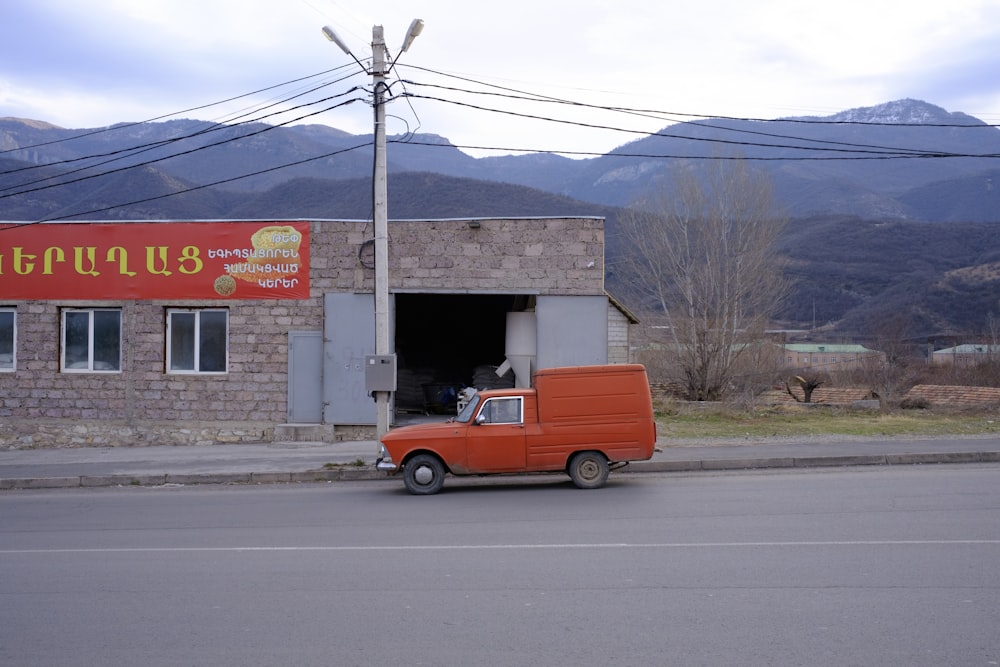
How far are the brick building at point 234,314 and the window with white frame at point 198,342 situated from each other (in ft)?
0.11

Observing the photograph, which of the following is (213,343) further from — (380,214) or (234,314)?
(380,214)

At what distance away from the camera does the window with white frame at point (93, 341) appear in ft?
66.3

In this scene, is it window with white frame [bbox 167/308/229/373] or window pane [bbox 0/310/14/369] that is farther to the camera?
window pane [bbox 0/310/14/369]

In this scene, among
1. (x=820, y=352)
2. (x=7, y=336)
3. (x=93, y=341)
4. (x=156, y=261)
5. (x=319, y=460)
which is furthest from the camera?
(x=820, y=352)

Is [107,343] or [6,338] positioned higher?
[6,338]

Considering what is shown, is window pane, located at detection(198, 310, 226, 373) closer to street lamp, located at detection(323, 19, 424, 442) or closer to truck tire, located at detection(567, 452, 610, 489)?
street lamp, located at detection(323, 19, 424, 442)

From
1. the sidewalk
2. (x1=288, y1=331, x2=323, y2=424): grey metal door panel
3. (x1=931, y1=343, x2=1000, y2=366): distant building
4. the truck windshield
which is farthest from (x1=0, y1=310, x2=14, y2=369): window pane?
(x1=931, y1=343, x2=1000, y2=366): distant building

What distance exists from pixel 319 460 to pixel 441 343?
12954 mm

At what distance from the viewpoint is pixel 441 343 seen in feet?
95.6

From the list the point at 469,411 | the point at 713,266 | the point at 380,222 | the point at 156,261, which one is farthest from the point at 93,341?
the point at 713,266

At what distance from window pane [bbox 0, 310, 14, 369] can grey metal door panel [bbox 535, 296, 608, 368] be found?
12.4 meters

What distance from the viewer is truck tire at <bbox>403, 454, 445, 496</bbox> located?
1308cm

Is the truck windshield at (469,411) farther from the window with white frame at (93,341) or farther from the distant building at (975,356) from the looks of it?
the distant building at (975,356)

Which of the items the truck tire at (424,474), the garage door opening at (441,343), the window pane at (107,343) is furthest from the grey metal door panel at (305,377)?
the truck tire at (424,474)
